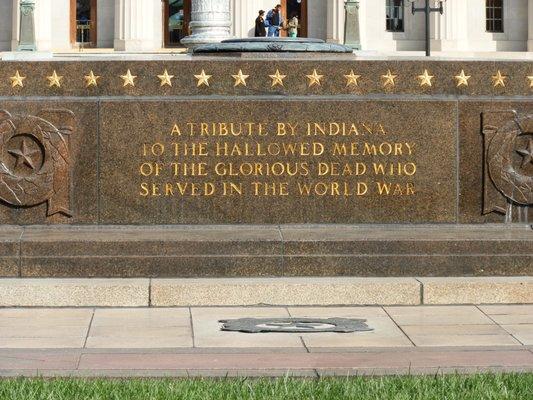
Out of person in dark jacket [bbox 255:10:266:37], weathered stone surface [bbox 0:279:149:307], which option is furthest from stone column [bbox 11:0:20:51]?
weathered stone surface [bbox 0:279:149:307]

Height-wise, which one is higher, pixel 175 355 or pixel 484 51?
pixel 484 51

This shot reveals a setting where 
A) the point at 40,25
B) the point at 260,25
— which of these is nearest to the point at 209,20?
the point at 260,25

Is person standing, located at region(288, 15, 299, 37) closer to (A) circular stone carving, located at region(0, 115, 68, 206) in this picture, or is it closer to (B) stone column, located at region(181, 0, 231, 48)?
(B) stone column, located at region(181, 0, 231, 48)

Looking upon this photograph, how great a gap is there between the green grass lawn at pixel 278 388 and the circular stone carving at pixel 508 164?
5.65m

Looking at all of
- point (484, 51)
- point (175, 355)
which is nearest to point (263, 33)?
point (484, 51)

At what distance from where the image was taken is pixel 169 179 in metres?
17.3

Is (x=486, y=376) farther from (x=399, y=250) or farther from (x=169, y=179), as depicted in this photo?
(x=169, y=179)

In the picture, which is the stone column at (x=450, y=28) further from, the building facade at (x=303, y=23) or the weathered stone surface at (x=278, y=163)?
the weathered stone surface at (x=278, y=163)

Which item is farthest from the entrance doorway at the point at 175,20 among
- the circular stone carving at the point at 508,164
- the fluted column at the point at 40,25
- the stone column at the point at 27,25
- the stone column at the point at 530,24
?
the circular stone carving at the point at 508,164

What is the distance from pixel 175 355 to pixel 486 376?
2531 millimetres

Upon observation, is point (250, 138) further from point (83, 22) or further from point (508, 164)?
point (83, 22)

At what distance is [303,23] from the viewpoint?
67.5 meters

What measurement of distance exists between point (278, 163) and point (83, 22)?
162 feet

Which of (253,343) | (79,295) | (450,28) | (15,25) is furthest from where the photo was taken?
(450,28)
